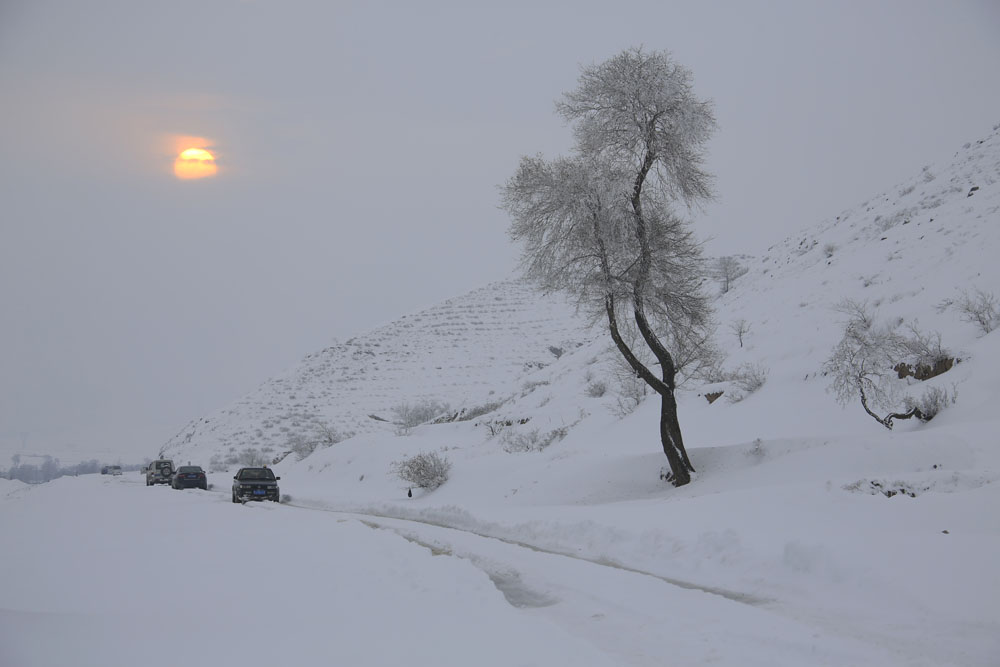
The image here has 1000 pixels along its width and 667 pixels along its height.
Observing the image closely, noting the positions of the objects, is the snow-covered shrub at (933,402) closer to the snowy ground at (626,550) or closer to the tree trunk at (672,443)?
the snowy ground at (626,550)

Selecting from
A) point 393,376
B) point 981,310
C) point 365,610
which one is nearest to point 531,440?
point 981,310

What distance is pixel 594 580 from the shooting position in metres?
8.49

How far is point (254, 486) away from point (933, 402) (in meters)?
21.4

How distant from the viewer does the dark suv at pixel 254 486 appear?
2362 cm

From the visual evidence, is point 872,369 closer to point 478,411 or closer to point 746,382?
point 746,382

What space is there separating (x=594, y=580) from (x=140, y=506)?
1663 centimetres

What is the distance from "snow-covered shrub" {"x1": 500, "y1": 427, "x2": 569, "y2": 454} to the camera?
89.1ft

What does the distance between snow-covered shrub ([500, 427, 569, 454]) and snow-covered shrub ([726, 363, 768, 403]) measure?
7.59 m

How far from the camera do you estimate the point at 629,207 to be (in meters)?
16.6

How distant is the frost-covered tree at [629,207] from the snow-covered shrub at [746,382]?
651cm

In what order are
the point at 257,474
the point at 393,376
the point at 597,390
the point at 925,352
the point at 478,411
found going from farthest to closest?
the point at 393,376, the point at 478,411, the point at 597,390, the point at 257,474, the point at 925,352

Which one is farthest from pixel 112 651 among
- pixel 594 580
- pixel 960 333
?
pixel 960 333

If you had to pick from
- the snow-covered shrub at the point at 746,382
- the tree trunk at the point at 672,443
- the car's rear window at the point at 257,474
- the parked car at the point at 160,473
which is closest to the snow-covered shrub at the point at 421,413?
the parked car at the point at 160,473

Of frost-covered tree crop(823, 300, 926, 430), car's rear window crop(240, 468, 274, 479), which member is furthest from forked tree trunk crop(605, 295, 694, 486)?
car's rear window crop(240, 468, 274, 479)
